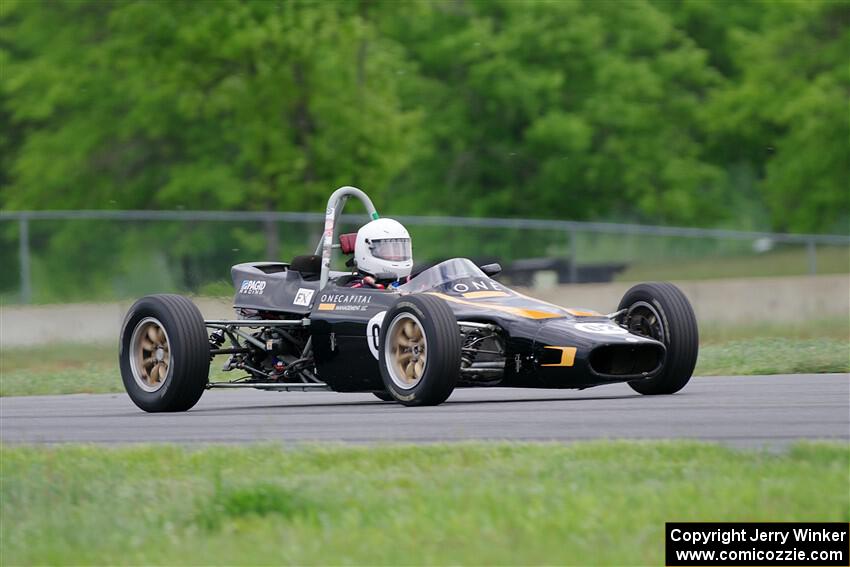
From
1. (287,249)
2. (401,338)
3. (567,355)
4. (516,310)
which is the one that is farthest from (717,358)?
(287,249)

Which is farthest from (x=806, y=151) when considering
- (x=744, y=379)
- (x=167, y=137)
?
(x=744, y=379)

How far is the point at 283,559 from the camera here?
6742mm

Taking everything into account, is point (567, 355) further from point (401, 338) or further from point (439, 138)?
point (439, 138)

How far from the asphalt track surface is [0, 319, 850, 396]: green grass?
1.70m

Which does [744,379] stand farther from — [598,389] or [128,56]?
[128,56]

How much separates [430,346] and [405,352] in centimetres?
75

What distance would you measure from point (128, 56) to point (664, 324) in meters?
21.1

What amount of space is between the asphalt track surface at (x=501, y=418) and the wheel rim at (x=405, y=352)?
251mm

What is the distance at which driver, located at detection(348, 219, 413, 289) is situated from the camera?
1394cm

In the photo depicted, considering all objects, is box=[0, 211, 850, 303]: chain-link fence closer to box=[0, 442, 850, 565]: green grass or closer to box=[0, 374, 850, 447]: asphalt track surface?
box=[0, 374, 850, 447]: asphalt track surface

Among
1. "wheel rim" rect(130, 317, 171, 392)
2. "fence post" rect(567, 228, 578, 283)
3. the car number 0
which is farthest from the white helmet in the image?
"fence post" rect(567, 228, 578, 283)

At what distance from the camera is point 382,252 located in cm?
1394

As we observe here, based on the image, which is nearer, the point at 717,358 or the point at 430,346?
the point at 430,346

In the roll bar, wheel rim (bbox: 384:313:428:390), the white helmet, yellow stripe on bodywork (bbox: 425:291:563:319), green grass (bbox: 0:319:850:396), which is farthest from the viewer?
green grass (bbox: 0:319:850:396)
